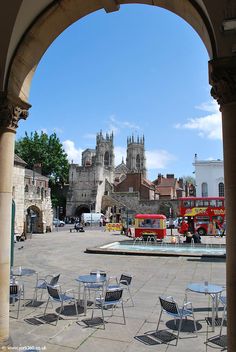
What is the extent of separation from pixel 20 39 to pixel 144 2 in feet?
6.71

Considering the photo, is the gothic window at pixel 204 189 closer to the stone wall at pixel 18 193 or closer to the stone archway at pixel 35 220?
the stone archway at pixel 35 220

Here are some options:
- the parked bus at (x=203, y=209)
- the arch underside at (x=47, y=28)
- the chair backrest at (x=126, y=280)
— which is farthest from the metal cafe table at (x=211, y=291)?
the parked bus at (x=203, y=209)

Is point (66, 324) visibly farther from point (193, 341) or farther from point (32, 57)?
point (32, 57)

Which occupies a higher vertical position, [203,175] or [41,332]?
[203,175]

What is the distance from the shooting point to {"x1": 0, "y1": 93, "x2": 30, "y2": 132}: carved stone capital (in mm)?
5012

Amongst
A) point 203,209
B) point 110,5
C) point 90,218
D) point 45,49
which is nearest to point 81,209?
point 90,218

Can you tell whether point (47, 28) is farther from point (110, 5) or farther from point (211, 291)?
point (211, 291)

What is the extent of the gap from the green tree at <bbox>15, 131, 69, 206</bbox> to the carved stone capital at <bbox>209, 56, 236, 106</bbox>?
5862 centimetres

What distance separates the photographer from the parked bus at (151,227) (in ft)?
87.4

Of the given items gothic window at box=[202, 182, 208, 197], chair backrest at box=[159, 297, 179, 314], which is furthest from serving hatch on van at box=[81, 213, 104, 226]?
chair backrest at box=[159, 297, 179, 314]

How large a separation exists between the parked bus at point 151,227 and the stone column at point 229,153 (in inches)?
910

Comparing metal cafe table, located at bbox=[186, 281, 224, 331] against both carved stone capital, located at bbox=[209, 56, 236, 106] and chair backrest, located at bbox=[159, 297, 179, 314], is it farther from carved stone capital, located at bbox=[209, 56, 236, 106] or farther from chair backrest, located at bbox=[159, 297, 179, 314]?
carved stone capital, located at bbox=[209, 56, 236, 106]

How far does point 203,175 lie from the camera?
186 feet

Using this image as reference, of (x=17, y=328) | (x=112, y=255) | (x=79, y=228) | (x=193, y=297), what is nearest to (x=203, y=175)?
(x=79, y=228)
